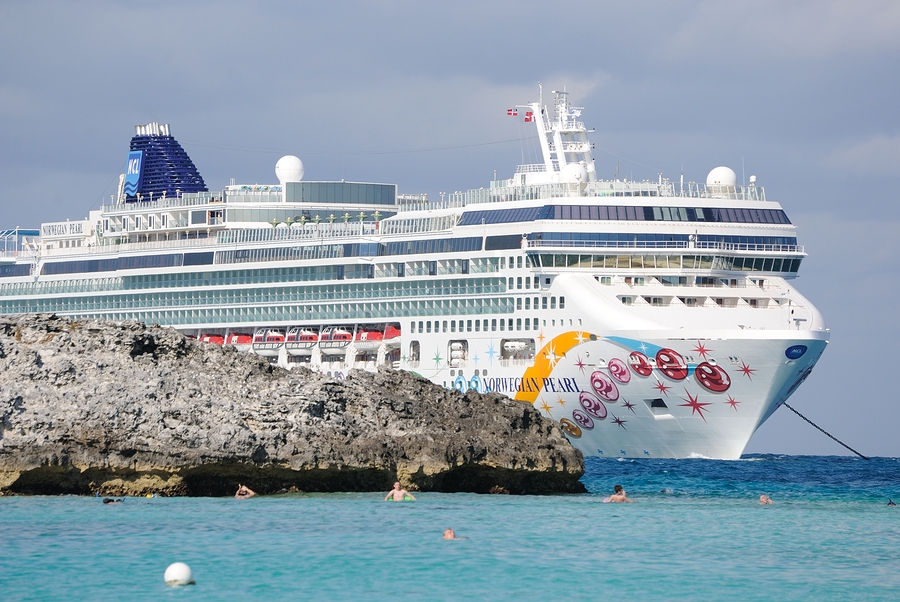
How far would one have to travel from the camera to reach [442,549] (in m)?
30.1

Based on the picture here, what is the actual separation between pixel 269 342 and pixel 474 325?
13.7 m

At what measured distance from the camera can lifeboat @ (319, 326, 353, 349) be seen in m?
74.0

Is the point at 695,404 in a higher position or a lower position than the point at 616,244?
lower

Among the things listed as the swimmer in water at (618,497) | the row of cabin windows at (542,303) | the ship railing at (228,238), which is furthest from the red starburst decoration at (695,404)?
the ship railing at (228,238)

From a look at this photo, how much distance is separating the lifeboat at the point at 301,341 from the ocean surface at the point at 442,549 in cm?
3414

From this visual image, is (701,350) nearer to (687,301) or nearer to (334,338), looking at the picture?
(687,301)

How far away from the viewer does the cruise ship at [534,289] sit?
195 ft

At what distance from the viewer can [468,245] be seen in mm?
68750

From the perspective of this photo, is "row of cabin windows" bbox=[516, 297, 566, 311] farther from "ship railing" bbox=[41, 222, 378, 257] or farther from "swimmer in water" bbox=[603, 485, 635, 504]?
"swimmer in water" bbox=[603, 485, 635, 504]

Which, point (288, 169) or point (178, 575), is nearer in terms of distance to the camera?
point (178, 575)

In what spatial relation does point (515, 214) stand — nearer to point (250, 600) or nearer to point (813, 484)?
point (813, 484)

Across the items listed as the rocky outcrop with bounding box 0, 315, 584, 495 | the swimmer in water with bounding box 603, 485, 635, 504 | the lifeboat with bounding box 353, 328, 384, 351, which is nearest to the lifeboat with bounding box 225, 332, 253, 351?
the lifeboat with bounding box 353, 328, 384, 351

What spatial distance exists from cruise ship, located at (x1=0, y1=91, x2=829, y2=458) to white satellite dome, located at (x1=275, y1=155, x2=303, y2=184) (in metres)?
0.11

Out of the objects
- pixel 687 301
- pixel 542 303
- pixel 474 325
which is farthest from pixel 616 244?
pixel 474 325
